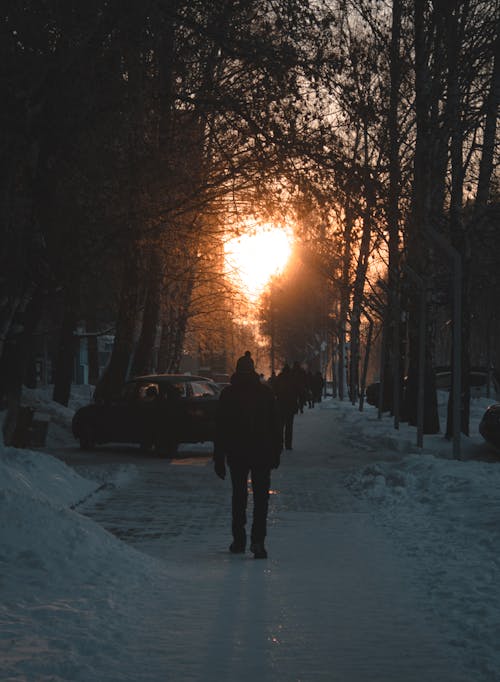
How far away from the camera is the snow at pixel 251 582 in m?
6.23

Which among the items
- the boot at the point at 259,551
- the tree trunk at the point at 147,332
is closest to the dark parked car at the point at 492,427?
the tree trunk at the point at 147,332

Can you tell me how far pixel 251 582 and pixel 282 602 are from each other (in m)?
0.92

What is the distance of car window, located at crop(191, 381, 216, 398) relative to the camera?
2341 cm

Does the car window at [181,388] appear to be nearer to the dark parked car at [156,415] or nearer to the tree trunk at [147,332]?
the dark parked car at [156,415]

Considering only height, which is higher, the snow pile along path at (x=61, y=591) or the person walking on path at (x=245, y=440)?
the person walking on path at (x=245, y=440)

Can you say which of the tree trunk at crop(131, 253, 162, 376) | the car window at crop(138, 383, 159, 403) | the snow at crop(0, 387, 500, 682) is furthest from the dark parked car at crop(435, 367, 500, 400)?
the snow at crop(0, 387, 500, 682)

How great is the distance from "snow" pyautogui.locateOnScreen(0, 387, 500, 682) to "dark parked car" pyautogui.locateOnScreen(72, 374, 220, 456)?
6.17 m

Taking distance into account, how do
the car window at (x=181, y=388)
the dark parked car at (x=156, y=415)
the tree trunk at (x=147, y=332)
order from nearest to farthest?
1. the dark parked car at (x=156, y=415)
2. the car window at (x=181, y=388)
3. the tree trunk at (x=147, y=332)

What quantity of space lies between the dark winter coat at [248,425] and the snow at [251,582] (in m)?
0.89

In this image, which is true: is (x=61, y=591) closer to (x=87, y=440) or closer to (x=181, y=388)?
(x=181, y=388)

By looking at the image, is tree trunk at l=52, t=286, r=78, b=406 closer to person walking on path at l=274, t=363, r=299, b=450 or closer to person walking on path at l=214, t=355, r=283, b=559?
person walking on path at l=274, t=363, r=299, b=450

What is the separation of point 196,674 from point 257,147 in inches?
396

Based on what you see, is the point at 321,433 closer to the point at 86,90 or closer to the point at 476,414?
the point at 476,414

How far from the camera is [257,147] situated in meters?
15.1
